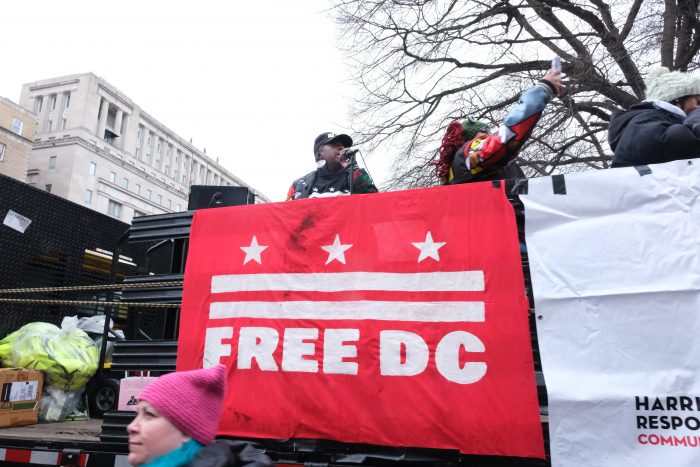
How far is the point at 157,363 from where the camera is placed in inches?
130

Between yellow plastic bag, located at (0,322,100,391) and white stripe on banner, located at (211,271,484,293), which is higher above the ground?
white stripe on banner, located at (211,271,484,293)

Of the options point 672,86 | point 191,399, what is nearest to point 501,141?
point 672,86

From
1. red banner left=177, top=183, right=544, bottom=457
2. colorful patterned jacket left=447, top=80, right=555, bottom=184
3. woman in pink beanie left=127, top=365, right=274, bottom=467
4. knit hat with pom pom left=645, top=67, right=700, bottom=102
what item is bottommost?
woman in pink beanie left=127, top=365, right=274, bottom=467

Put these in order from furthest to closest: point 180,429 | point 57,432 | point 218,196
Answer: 1. point 218,196
2. point 57,432
3. point 180,429

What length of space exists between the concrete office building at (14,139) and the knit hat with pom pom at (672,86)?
7045 centimetres

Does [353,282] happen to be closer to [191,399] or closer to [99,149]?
[191,399]

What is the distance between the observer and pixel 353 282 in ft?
9.22

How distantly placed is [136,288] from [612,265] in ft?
9.30

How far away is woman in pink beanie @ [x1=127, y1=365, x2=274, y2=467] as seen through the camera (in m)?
1.80

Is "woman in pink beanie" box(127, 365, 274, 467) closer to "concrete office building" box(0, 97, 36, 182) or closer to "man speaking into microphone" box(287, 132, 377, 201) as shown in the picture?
"man speaking into microphone" box(287, 132, 377, 201)

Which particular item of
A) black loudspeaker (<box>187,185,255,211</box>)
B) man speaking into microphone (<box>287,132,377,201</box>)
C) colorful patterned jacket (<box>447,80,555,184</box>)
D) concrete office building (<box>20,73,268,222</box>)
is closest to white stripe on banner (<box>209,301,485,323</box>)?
colorful patterned jacket (<box>447,80,555,184</box>)

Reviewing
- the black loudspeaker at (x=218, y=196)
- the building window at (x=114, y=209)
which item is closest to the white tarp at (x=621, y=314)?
the black loudspeaker at (x=218, y=196)

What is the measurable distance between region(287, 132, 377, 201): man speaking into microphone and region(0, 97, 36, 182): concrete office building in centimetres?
6824

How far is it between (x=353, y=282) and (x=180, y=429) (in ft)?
4.04
